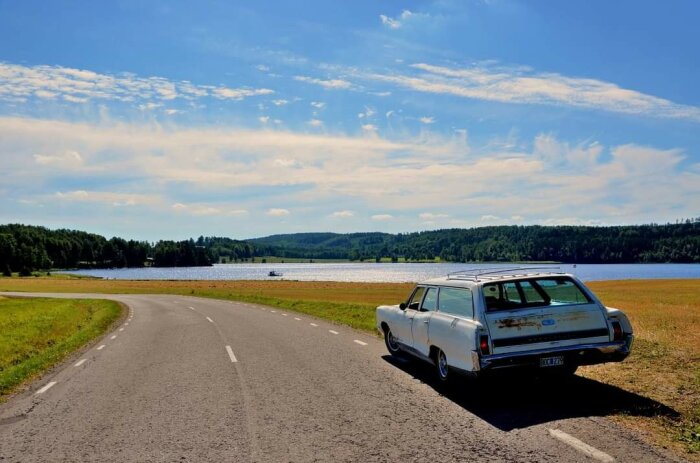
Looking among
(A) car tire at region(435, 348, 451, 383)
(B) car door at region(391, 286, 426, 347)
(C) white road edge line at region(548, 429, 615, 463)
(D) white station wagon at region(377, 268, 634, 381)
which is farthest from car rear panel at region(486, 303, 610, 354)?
(B) car door at region(391, 286, 426, 347)

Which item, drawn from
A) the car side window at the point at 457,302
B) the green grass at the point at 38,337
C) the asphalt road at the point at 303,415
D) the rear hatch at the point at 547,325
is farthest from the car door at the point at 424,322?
the green grass at the point at 38,337

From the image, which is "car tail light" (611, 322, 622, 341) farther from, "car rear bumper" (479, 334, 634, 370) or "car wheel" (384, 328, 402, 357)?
"car wheel" (384, 328, 402, 357)

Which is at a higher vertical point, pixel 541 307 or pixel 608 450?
pixel 541 307

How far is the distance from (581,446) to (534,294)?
411 centimetres

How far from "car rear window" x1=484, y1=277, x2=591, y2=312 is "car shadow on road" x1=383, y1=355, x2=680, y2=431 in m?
1.31

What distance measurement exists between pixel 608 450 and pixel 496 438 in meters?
1.15

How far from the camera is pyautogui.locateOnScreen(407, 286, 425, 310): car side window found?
1135 cm

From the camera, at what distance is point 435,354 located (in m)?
9.86

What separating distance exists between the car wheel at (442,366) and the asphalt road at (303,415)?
229 mm

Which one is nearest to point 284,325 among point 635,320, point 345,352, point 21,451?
point 345,352

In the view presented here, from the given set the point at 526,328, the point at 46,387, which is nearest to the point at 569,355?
the point at 526,328

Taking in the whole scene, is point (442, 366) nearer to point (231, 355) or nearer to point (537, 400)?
point (537, 400)

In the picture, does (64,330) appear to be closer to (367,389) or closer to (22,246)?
(367,389)


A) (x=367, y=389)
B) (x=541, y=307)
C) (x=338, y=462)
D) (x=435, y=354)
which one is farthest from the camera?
(x=435, y=354)
